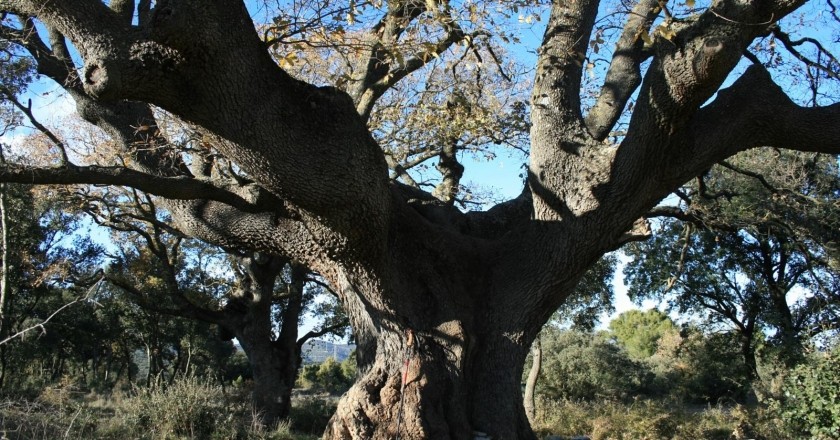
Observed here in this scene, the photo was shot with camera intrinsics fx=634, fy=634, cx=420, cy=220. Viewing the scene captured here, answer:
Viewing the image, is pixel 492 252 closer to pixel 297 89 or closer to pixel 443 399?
pixel 443 399

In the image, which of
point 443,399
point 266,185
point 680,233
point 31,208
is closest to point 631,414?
point 680,233

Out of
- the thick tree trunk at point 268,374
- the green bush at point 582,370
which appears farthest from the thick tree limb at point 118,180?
the green bush at point 582,370

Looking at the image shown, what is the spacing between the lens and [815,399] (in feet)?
30.8

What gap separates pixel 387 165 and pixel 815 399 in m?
7.62

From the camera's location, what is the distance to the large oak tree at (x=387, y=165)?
4590mm

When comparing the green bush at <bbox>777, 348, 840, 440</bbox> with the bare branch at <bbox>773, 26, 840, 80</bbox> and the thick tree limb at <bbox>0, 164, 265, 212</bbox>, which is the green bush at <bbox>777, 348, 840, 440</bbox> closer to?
the bare branch at <bbox>773, 26, 840, 80</bbox>

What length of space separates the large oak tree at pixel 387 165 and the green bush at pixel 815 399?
4.98 meters

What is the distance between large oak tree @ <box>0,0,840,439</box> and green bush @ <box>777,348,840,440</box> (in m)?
4.98

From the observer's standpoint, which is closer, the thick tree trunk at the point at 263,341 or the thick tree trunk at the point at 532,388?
the thick tree trunk at the point at 263,341

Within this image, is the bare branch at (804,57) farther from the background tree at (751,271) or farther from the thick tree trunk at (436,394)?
the background tree at (751,271)

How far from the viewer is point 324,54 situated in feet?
32.1

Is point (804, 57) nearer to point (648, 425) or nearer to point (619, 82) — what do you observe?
point (619, 82)

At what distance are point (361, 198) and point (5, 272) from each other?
7319 mm

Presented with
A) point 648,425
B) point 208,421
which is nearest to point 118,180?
point 208,421
